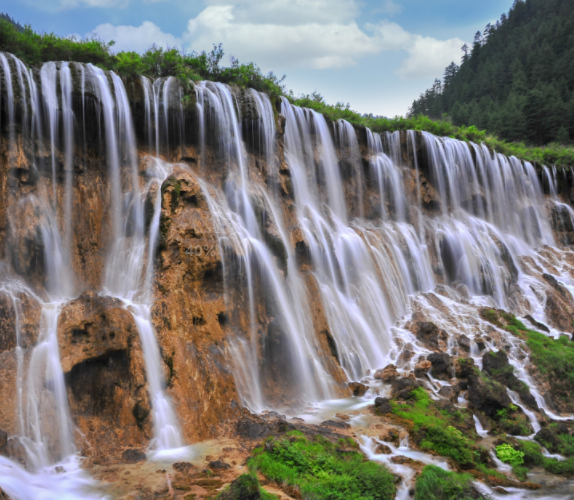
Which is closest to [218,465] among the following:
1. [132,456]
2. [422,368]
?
[132,456]

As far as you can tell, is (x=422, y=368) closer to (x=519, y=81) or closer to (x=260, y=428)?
(x=260, y=428)

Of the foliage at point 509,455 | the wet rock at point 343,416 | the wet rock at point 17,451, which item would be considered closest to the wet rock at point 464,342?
the foliage at point 509,455

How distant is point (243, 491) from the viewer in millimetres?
6223

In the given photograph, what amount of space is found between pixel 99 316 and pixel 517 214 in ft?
82.4

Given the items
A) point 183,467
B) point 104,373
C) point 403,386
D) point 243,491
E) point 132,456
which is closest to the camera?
point 243,491

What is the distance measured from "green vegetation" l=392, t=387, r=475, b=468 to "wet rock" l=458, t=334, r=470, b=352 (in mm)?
4029

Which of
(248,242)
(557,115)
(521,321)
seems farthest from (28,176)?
(557,115)

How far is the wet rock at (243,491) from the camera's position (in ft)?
20.3

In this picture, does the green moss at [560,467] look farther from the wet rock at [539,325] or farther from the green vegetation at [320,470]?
the wet rock at [539,325]

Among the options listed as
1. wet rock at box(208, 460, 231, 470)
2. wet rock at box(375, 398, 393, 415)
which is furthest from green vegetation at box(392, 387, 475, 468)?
wet rock at box(208, 460, 231, 470)

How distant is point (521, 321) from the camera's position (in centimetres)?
1795

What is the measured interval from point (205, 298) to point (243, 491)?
19.1ft

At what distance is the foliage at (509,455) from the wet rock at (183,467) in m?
6.40

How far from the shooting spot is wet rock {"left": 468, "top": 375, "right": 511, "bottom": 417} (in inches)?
457
